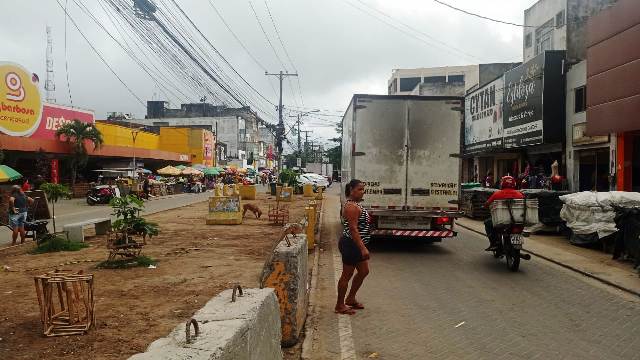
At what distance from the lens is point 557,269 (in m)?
10.2

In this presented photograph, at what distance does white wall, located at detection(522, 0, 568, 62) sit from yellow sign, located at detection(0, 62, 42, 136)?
86.6 feet

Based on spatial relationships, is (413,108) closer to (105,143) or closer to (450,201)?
(450,201)

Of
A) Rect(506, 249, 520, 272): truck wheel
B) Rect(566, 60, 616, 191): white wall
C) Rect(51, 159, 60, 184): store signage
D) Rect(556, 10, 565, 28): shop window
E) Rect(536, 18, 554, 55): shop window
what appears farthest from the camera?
Rect(51, 159, 60, 184): store signage

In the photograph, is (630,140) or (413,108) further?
(630,140)

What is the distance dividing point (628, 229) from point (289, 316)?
8164 millimetres

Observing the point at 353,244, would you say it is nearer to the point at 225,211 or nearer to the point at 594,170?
the point at 225,211

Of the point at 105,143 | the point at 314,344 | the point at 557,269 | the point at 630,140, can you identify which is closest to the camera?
the point at 314,344

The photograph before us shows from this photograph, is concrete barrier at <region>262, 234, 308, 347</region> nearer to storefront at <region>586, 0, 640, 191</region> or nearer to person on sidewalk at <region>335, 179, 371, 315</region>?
person on sidewalk at <region>335, 179, 371, 315</region>

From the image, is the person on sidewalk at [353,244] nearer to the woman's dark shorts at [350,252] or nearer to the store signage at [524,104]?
the woman's dark shorts at [350,252]

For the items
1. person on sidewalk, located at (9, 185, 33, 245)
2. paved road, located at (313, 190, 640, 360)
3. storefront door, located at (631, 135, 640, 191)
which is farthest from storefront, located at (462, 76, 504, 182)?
person on sidewalk, located at (9, 185, 33, 245)

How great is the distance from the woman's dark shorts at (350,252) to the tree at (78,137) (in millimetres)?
29345

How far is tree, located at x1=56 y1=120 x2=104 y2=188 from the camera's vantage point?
3159 centimetres

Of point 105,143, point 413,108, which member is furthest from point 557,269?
point 105,143

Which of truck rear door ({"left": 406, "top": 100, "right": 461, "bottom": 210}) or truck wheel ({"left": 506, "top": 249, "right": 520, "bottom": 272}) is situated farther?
truck rear door ({"left": 406, "top": 100, "right": 461, "bottom": 210})
